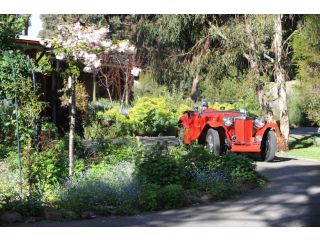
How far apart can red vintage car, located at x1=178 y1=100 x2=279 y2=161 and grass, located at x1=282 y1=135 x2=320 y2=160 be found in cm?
162

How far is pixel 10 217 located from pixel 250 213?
2535 millimetres

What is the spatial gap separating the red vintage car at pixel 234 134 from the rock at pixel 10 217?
15.8 feet

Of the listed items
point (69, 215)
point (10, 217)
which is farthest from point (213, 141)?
point (10, 217)

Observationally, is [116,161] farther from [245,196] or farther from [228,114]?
[228,114]

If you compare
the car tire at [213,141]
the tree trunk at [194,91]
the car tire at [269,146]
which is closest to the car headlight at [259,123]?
the car tire at [269,146]

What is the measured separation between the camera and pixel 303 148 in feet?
40.7

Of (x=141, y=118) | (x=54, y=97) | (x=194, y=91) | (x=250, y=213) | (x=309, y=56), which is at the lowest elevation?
(x=250, y=213)

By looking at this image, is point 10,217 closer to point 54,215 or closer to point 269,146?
point 54,215

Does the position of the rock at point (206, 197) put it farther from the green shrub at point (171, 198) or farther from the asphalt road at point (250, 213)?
the green shrub at point (171, 198)

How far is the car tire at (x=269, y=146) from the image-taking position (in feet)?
30.5

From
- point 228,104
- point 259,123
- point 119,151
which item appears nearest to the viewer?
point 119,151

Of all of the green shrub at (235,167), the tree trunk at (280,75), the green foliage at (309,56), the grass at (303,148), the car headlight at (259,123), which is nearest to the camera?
the green shrub at (235,167)

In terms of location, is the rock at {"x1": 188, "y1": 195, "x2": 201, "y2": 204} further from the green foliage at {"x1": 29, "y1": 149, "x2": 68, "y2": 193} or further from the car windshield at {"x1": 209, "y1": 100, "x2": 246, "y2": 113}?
the car windshield at {"x1": 209, "y1": 100, "x2": 246, "y2": 113}
